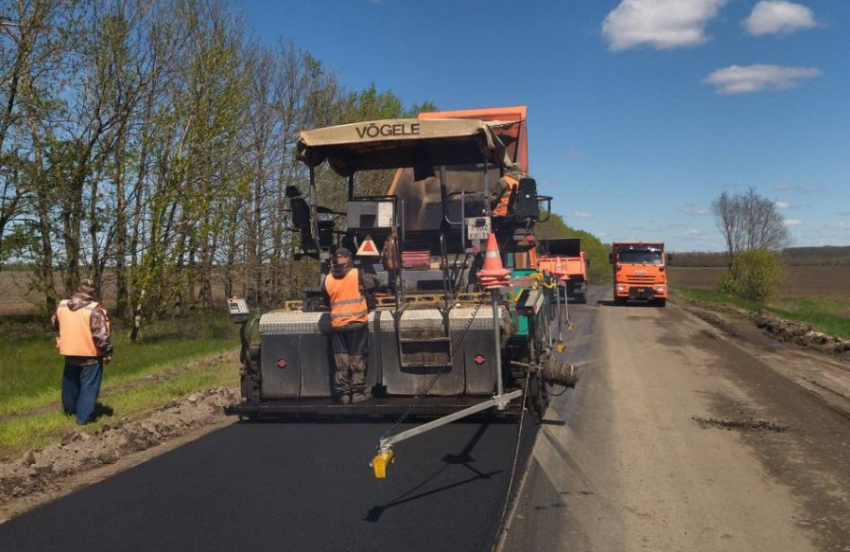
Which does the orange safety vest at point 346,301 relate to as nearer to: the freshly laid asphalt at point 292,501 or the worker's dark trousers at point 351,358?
the worker's dark trousers at point 351,358

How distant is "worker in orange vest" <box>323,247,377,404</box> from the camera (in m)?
7.17

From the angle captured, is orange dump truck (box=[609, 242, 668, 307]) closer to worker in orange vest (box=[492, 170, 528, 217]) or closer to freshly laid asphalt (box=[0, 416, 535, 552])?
worker in orange vest (box=[492, 170, 528, 217])

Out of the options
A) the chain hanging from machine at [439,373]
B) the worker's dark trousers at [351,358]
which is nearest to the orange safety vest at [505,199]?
the chain hanging from machine at [439,373]

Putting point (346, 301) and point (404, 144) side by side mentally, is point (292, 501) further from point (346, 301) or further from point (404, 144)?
point (404, 144)

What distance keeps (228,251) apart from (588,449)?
47.8 ft

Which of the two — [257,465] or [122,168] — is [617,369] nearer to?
[257,465]

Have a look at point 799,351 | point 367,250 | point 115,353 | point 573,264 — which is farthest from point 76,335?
point 573,264

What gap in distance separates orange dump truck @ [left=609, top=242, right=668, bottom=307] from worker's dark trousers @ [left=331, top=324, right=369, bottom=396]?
2563 cm

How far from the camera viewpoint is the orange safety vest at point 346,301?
7.15 metres

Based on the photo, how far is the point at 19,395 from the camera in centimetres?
1061

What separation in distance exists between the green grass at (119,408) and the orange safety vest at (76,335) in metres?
0.80

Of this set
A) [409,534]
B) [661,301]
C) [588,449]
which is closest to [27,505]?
[409,534]

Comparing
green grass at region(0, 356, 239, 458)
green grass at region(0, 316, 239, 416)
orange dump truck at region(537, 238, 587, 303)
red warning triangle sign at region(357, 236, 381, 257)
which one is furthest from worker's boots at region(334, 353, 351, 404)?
orange dump truck at region(537, 238, 587, 303)

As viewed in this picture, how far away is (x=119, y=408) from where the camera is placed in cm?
934
